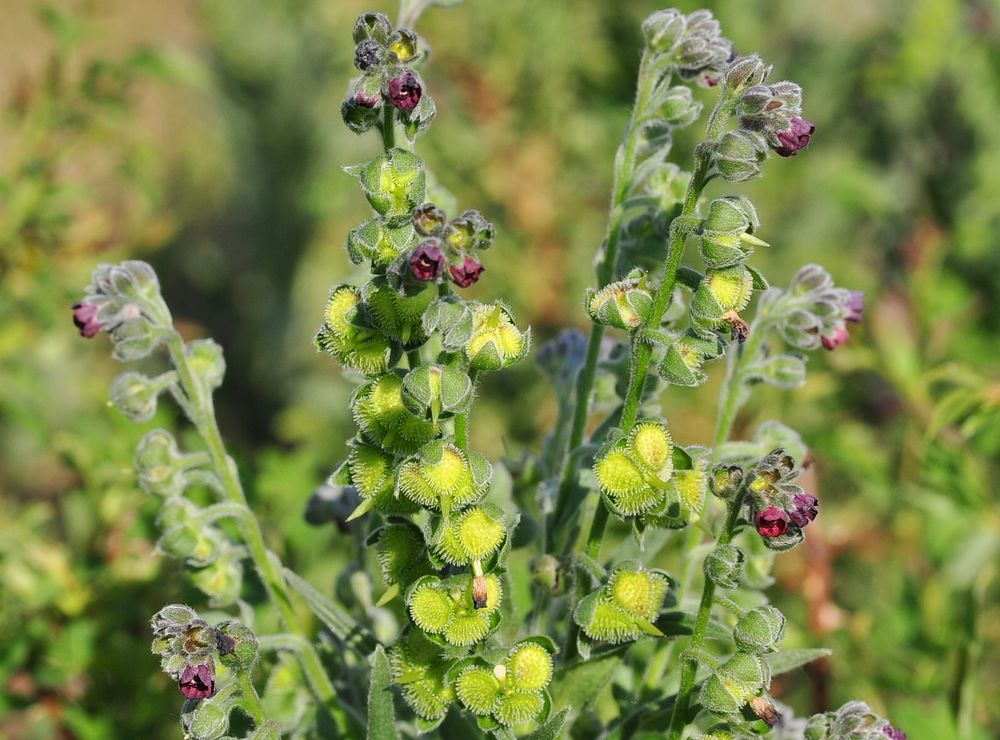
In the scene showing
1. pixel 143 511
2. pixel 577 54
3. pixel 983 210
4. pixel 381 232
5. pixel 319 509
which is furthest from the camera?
pixel 577 54

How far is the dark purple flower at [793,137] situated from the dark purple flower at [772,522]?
1.03ft

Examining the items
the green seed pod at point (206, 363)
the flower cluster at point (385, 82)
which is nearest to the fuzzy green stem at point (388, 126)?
the flower cluster at point (385, 82)

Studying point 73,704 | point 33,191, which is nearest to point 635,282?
point 73,704

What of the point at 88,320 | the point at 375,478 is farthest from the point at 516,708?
the point at 88,320

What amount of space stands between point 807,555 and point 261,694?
3.76 ft

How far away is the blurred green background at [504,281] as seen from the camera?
5.99ft

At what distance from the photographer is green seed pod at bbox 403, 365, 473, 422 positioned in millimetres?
859

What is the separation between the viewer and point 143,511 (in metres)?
1.71

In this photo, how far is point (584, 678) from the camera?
105cm

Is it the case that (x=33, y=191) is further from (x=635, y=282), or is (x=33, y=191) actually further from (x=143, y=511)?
(x=635, y=282)

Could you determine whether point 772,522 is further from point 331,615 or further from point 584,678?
point 331,615

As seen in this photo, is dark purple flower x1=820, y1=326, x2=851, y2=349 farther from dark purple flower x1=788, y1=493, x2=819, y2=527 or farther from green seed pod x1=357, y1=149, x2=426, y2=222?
green seed pod x1=357, y1=149, x2=426, y2=222

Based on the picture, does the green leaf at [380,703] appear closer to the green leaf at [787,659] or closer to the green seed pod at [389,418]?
the green seed pod at [389,418]

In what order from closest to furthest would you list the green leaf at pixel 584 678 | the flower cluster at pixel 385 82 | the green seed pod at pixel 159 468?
the flower cluster at pixel 385 82, the green leaf at pixel 584 678, the green seed pod at pixel 159 468
